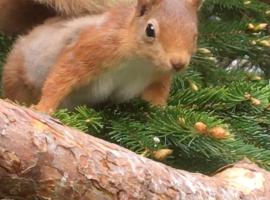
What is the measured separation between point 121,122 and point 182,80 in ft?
0.83

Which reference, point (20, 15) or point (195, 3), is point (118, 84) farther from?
point (20, 15)

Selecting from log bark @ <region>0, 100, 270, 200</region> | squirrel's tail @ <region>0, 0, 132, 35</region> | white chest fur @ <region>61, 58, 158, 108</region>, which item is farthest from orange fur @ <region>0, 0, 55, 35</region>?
log bark @ <region>0, 100, 270, 200</region>

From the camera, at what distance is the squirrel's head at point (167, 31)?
1.12 m

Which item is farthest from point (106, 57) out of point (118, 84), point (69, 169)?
point (69, 169)

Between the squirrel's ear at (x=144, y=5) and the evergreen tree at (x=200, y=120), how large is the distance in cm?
15

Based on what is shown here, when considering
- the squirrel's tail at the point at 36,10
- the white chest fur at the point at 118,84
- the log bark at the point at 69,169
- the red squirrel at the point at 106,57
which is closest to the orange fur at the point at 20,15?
the squirrel's tail at the point at 36,10

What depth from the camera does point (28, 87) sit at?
1.32m

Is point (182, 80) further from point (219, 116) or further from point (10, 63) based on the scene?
point (10, 63)

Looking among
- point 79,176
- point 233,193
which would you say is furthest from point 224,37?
point 79,176

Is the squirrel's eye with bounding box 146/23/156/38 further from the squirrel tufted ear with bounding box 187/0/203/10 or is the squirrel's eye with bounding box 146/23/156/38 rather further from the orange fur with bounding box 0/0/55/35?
the orange fur with bounding box 0/0/55/35

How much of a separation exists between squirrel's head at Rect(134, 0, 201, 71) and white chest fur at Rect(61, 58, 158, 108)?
50 millimetres

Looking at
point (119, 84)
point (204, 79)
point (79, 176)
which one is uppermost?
point (79, 176)

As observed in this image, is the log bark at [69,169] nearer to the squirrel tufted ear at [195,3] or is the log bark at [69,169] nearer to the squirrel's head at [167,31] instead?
the squirrel's head at [167,31]

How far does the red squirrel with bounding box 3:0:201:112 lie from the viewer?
45.2 inches
